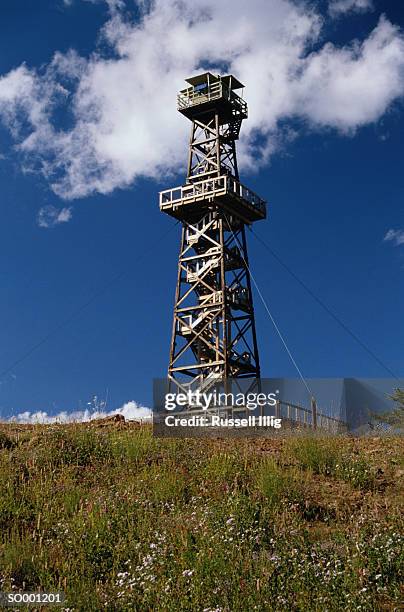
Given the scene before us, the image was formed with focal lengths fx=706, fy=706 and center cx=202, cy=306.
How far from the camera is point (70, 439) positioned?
13016mm

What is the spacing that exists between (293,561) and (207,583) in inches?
39.7

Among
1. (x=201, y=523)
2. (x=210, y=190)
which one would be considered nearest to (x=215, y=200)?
(x=210, y=190)

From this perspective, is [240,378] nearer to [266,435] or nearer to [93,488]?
[266,435]

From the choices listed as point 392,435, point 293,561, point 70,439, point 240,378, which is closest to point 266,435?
point 392,435

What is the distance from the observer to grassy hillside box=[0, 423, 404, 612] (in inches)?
287

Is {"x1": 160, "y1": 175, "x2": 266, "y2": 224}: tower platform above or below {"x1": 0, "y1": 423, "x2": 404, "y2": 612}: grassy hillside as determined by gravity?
above

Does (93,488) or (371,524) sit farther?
(93,488)

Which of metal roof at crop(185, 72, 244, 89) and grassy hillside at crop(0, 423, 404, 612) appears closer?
grassy hillside at crop(0, 423, 404, 612)

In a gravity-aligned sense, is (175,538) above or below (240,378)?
below

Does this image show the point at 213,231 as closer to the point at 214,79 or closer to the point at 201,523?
the point at 214,79

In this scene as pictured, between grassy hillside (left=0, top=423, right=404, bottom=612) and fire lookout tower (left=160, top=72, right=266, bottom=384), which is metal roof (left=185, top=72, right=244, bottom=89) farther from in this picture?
grassy hillside (left=0, top=423, right=404, bottom=612)

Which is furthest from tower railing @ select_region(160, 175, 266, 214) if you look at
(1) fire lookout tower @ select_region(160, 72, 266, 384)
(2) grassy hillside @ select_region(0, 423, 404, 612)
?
(2) grassy hillside @ select_region(0, 423, 404, 612)

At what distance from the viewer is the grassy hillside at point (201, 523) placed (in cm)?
729

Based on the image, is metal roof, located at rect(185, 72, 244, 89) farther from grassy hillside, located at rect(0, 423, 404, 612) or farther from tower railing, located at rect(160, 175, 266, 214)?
grassy hillside, located at rect(0, 423, 404, 612)
